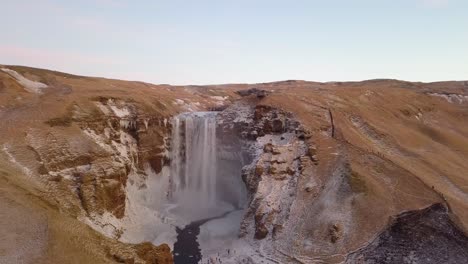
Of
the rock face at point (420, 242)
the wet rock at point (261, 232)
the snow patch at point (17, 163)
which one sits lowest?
the wet rock at point (261, 232)

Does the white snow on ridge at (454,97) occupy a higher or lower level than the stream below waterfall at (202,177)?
higher

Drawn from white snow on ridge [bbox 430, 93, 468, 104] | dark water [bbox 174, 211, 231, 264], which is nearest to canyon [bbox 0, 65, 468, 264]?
dark water [bbox 174, 211, 231, 264]

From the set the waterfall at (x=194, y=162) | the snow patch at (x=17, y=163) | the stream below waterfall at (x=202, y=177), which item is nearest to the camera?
the snow patch at (x=17, y=163)

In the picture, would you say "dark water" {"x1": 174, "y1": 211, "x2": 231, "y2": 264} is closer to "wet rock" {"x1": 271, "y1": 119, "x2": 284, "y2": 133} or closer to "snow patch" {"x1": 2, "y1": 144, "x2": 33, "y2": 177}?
"wet rock" {"x1": 271, "y1": 119, "x2": 284, "y2": 133}

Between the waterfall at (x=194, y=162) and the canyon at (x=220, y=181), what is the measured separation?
0.39ft

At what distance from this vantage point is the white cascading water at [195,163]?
43.7m

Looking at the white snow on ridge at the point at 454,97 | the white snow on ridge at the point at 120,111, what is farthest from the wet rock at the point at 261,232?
the white snow on ridge at the point at 454,97

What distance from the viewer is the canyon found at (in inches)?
1031

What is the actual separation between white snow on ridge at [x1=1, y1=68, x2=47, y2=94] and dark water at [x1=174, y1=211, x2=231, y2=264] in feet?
75.2

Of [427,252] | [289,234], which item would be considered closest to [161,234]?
[289,234]

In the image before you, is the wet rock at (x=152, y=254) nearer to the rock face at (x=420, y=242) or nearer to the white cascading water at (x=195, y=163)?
the rock face at (x=420, y=242)

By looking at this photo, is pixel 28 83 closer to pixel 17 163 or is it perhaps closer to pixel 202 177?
pixel 17 163

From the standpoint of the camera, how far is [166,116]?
46000mm

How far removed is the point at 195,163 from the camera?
150 feet
